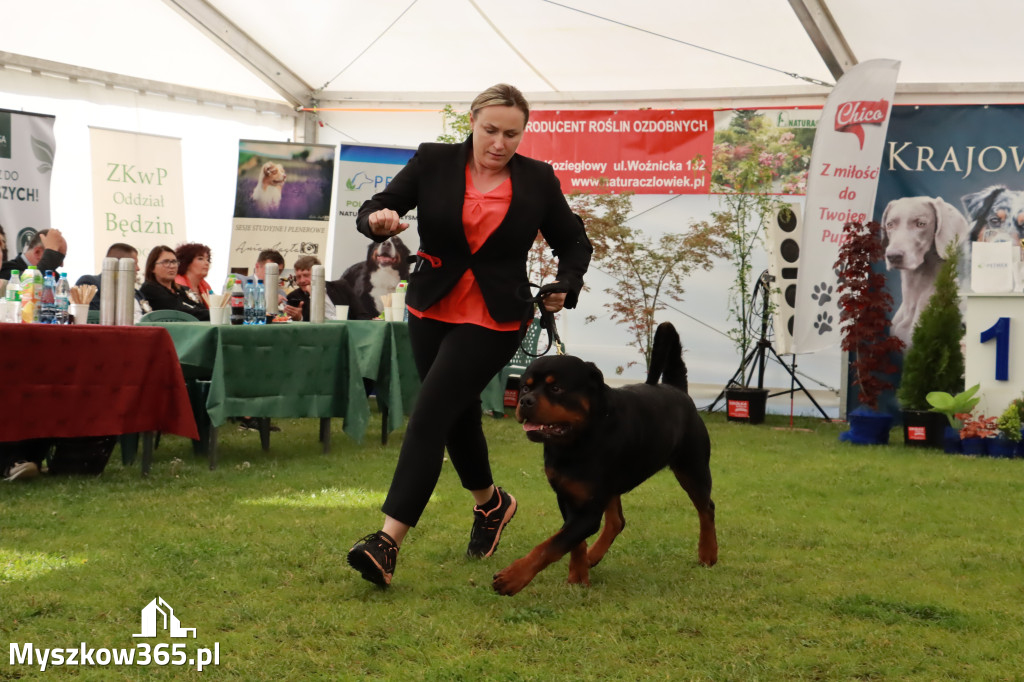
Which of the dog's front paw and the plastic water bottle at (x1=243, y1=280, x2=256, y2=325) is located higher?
the plastic water bottle at (x1=243, y1=280, x2=256, y2=325)

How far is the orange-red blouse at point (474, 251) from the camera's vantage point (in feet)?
10.5

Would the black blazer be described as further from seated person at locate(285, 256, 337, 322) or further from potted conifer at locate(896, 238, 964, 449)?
potted conifer at locate(896, 238, 964, 449)

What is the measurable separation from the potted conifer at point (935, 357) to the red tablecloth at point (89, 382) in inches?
217

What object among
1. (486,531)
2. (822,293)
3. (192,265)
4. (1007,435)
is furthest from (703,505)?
(822,293)

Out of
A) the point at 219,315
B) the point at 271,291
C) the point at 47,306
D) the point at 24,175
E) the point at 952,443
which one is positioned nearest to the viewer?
the point at 47,306

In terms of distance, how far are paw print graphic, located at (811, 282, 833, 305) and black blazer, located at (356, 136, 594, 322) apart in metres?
6.38

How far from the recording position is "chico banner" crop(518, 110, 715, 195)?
10477mm

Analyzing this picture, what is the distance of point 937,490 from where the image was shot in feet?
19.1

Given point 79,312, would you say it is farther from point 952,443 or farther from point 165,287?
point 952,443

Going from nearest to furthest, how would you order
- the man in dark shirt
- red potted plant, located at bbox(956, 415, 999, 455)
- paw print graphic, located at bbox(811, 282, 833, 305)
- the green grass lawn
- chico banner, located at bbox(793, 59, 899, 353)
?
the green grass lawn, red potted plant, located at bbox(956, 415, 999, 455), the man in dark shirt, chico banner, located at bbox(793, 59, 899, 353), paw print graphic, located at bbox(811, 282, 833, 305)

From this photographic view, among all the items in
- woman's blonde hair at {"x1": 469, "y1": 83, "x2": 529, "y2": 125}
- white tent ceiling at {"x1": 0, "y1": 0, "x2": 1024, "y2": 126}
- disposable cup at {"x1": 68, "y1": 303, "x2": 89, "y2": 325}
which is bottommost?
disposable cup at {"x1": 68, "y1": 303, "x2": 89, "y2": 325}

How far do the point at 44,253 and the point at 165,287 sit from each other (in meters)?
2.25

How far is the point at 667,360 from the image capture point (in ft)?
12.1

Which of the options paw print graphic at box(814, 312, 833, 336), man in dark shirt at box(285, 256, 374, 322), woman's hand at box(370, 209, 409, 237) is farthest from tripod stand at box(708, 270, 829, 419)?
woman's hand at box(370, 209, 409, 237)
